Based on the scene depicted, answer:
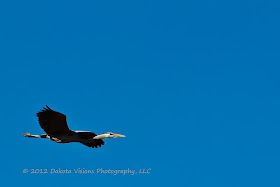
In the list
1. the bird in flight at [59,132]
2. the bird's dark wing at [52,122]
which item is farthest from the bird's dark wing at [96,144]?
the bird's dark wing at [52,122]

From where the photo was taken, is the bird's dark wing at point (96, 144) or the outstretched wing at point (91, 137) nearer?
the outstretched wing at point (91, 137)

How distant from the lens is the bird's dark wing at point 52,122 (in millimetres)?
34447

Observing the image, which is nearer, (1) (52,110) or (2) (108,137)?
(1) (52,110)

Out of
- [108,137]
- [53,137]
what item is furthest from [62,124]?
[108,137]

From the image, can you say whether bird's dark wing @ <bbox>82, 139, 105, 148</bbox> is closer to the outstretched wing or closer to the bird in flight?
the outstretched wing

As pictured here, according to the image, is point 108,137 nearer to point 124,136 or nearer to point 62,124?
point 124,136

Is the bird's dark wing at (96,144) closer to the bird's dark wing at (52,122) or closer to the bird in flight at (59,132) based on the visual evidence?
the bird in flight at (59,132)

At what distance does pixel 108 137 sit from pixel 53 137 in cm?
413

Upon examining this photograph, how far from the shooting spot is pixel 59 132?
3619 centimetres

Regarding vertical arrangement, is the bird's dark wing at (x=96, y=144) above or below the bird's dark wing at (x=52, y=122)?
above

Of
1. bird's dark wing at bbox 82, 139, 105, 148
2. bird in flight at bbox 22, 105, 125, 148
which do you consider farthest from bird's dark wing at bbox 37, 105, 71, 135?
bird's dark wing at bbox 82, 139, 105, 148

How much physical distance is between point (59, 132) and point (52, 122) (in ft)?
4.42

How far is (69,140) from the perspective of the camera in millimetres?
36625

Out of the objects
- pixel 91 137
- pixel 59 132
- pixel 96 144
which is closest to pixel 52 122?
pixel 59 132
